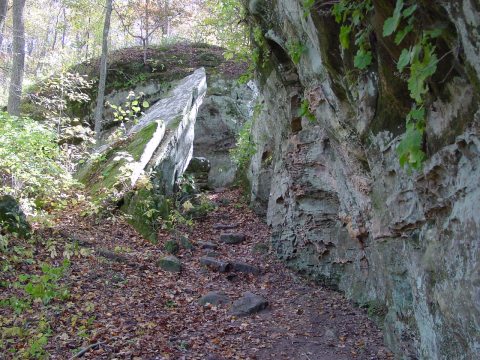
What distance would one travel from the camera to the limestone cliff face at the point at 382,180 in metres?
3.16

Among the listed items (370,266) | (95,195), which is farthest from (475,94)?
(95,195)

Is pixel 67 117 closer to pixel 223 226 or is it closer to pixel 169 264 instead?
pixel 223 226

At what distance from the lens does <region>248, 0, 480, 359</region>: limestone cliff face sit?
316 centimetres

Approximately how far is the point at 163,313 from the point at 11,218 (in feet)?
10.4

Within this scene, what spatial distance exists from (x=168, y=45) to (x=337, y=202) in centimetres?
1705

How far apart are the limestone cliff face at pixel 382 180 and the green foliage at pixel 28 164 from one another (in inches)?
194

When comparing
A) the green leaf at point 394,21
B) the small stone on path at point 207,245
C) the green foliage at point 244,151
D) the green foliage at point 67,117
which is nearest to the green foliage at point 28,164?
the green foliage at point 67,117

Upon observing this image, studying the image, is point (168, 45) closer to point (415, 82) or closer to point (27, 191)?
point (27, 191)

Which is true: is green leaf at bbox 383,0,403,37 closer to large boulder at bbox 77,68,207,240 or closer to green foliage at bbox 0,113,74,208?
green foliage at bbox 0,113,74,208

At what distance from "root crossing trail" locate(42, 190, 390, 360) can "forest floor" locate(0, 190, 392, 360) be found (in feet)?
0.05

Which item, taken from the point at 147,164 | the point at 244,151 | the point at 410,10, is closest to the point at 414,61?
the point at 410,10

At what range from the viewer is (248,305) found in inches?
263

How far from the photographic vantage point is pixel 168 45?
22.2 meters

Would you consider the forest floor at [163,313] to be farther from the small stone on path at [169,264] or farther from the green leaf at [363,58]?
the green leaf at [363,58]
